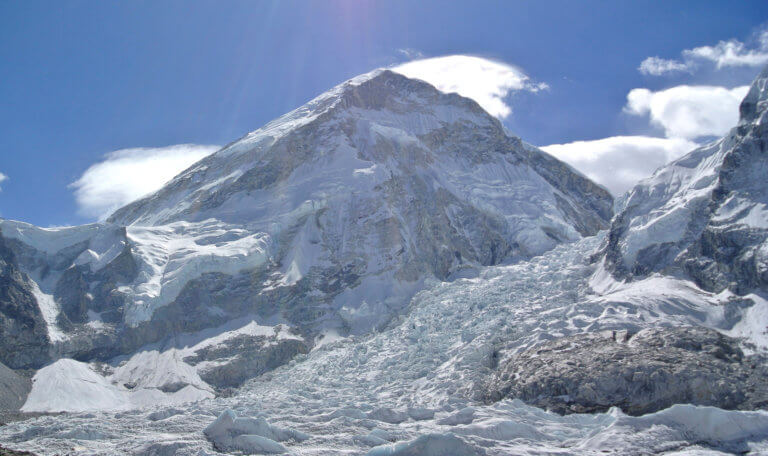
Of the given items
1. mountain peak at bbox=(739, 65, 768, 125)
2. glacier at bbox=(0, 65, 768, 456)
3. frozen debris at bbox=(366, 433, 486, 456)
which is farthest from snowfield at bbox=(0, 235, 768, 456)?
mountain peak at bbox=(739, 65, 768, 125)

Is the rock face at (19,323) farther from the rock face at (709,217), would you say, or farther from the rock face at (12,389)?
the rock face at (709,217)

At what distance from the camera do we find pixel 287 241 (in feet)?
306

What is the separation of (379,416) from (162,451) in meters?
14.1

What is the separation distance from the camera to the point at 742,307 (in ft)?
175

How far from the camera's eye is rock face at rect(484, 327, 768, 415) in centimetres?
4322

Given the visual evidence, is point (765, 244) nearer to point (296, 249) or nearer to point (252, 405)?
point (252, 405)

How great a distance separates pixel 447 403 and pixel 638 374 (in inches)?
545

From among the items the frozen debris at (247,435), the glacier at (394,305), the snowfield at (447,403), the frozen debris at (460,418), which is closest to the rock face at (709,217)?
the glacier at (394,305)

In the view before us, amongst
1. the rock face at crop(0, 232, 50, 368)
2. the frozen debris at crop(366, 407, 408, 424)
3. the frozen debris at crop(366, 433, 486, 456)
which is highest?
the rock face at crop(0, 232, 50, 368)

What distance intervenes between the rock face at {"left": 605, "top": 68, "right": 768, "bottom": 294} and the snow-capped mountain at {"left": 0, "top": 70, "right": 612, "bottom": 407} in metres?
27.4

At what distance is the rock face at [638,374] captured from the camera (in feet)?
142

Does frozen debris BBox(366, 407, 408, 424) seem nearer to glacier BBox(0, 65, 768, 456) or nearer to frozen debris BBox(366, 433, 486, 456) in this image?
glacier BBox(0, 65, 768, 456)

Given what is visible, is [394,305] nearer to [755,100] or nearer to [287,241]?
[287,241]

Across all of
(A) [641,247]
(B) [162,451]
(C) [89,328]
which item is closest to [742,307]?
(A) [641,247]
